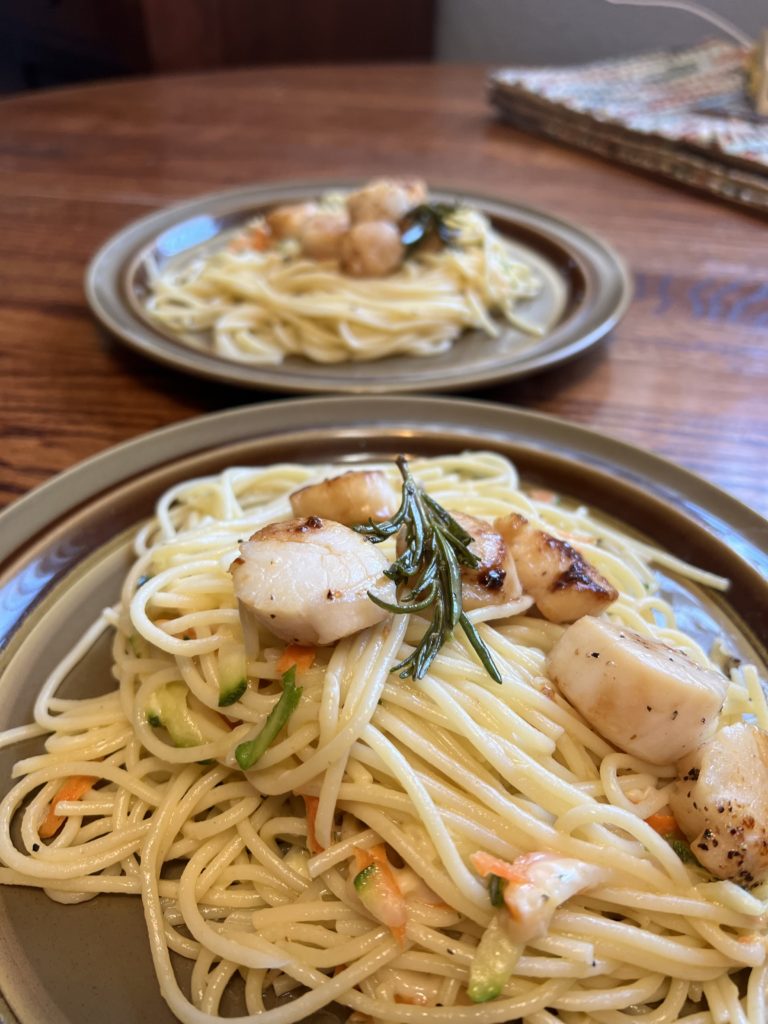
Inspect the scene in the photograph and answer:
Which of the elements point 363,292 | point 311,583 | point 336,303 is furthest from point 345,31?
point 311,583

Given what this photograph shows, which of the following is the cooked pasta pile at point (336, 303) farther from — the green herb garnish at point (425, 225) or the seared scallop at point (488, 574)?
the seared scallop at point (488, 574)

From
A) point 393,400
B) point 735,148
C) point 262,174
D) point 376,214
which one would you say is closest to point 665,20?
point 735,148

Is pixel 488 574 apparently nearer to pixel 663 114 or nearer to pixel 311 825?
pixel 311 825

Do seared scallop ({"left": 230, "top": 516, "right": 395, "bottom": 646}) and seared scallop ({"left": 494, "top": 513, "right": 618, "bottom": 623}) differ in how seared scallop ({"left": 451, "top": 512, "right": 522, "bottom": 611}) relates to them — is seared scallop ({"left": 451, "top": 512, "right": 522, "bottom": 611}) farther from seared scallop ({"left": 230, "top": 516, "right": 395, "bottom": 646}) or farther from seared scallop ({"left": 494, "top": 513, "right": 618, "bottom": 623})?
seared scallop ({"left": 230, "top": 516, "right": 395, "bottom": 646})

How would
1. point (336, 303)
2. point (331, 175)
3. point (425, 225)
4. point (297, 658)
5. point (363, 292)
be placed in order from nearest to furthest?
point (297, 658), point (336, 303), point (363, 292), point (425, 225), point (331, 175)

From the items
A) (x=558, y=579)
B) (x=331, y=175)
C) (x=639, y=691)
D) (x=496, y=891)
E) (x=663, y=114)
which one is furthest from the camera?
(x=663, y=114)

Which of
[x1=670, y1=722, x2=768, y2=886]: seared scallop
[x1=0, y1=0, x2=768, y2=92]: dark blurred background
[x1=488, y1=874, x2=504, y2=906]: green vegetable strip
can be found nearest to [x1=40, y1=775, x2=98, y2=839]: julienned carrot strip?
[x1=488, y1=874, x2=504, y2=906]: green vegetable strip

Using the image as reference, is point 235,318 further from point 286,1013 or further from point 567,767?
point 286,1013

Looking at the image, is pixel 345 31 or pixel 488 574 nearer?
pixel 488 574
